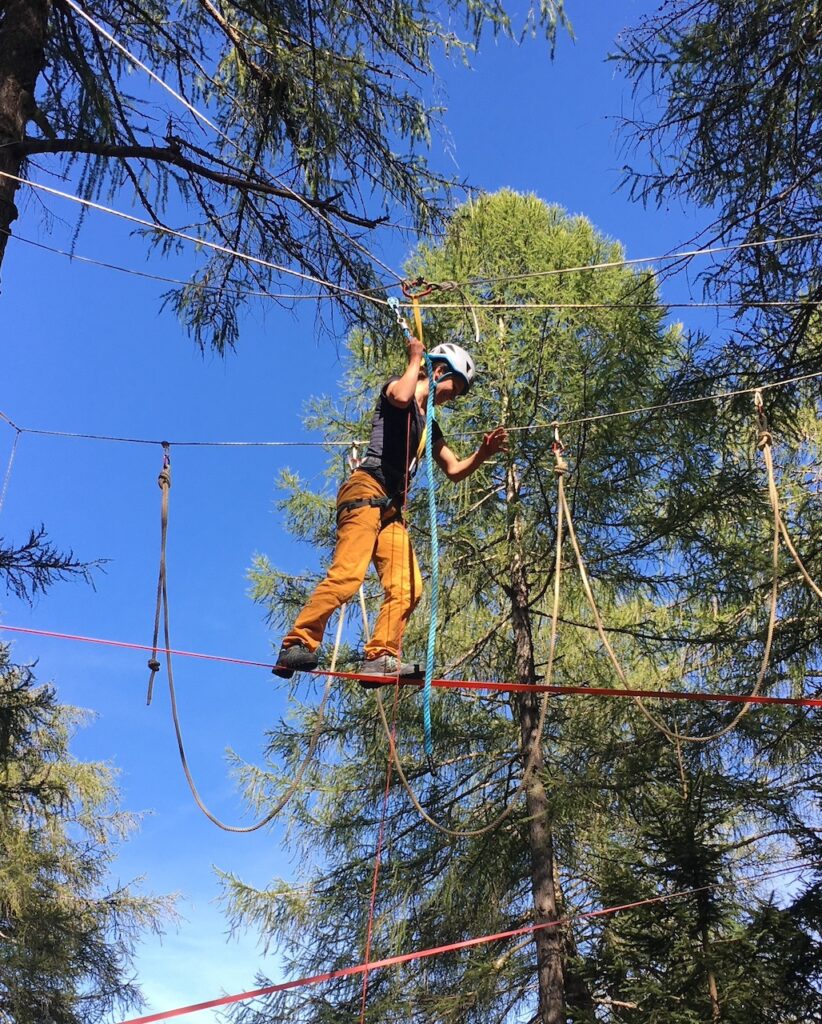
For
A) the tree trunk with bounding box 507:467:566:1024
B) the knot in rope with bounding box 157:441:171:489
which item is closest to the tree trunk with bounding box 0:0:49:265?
the knot in rope with bounding box 157:441:171:489

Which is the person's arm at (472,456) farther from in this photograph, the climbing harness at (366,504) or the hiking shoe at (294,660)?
the hiking shoe at (294,660)

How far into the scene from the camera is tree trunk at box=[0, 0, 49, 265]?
14.8ft

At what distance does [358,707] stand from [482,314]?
3.65 metres

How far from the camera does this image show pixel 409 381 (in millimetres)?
4527

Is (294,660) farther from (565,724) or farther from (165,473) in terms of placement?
(565,724)

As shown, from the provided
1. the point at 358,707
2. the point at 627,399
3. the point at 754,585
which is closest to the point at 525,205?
the point at 627,399

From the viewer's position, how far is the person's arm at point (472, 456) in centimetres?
486

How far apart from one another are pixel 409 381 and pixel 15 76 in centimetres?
228

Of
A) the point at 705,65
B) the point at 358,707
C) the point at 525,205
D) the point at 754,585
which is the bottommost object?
the point at 358,707

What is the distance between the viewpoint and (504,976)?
25.2ft

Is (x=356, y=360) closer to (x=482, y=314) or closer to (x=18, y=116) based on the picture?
(x=482, y=314)

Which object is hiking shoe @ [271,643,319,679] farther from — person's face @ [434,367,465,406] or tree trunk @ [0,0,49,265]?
tree trunk @ [0,0,49,265]

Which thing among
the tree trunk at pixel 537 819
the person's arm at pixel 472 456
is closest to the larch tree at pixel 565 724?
the tree trunk at pixel 537 819

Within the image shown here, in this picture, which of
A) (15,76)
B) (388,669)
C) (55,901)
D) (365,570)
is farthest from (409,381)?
(55,901)
